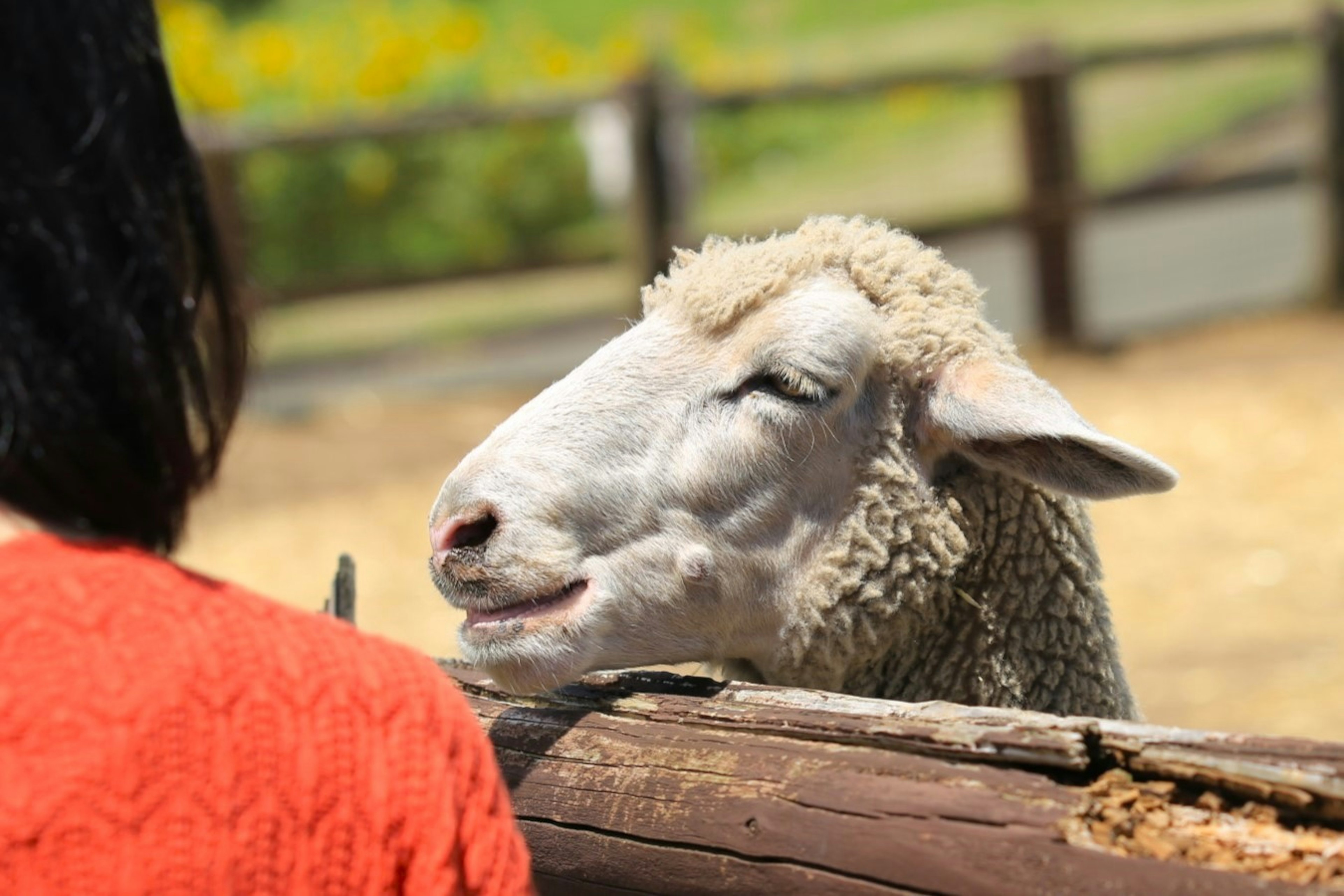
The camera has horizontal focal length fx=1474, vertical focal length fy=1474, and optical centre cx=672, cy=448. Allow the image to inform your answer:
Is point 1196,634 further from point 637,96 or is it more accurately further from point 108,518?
point 637,96

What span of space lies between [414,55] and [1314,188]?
45.6ft

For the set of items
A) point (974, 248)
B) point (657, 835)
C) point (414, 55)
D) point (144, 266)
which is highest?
point (414, 55)

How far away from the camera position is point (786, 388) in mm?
2598

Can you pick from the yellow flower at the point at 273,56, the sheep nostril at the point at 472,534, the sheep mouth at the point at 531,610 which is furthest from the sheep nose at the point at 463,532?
the yellow flower at the point at 273,56

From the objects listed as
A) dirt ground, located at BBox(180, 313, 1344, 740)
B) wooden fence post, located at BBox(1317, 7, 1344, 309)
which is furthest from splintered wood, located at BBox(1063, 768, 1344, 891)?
wooden fence post, located at BBox(1317, 7, 1344, 309)

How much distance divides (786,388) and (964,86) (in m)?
9.99

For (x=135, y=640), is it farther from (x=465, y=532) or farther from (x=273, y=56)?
(x=273, y=56)

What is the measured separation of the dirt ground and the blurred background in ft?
0.09

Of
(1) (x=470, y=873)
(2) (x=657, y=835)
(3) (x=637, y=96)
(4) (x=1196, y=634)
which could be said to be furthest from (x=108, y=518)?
(3) (x=637, y=96)

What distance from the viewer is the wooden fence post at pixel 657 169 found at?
11.3 m

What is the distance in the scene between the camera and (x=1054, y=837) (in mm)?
1491

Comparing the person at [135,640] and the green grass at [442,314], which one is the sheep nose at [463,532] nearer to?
the person at [135,640]

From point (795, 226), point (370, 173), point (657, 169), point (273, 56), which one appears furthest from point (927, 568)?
point (273, 56)

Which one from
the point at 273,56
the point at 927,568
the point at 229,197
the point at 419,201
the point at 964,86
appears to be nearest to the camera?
the point at 927,568
